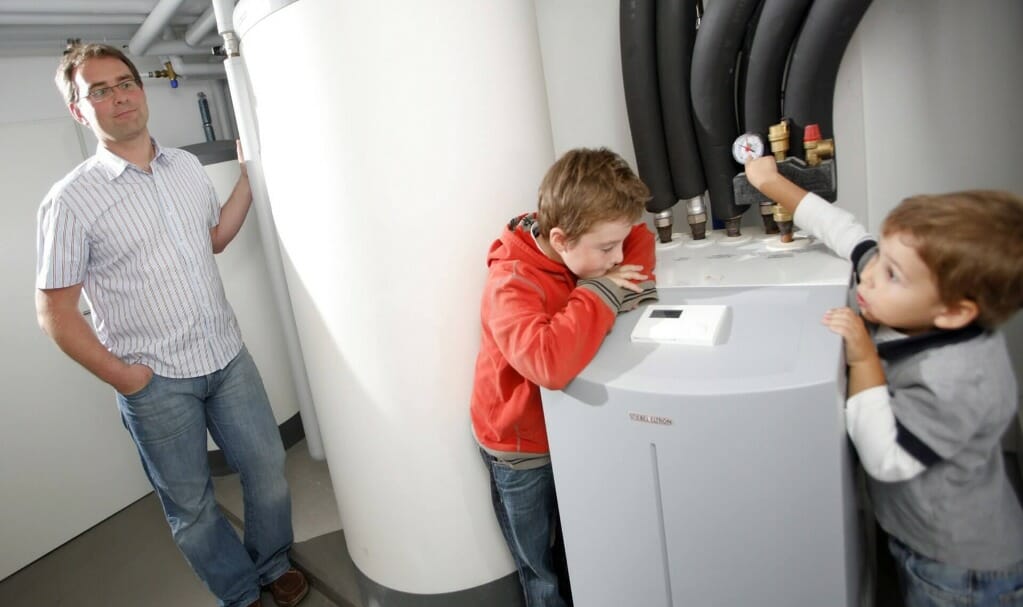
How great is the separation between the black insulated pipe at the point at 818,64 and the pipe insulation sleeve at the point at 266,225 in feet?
3.44

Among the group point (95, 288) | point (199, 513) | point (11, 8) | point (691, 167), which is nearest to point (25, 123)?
point (11, 8)

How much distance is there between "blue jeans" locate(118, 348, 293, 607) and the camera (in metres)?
1.33

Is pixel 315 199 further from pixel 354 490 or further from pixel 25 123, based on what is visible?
pixel 25 123

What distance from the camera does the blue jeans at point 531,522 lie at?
110cm

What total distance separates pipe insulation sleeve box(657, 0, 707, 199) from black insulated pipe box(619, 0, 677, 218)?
0.02 meters

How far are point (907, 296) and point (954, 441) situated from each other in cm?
17

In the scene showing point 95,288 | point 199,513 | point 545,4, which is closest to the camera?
point 95,288

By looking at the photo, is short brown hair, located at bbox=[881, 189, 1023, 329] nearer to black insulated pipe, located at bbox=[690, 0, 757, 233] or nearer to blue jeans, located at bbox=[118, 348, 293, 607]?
black insulated pipe, located at bbox=[690, 0, 757, 233]

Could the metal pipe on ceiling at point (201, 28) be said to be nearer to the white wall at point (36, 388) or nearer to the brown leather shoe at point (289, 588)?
the white wall at point (36, 388)

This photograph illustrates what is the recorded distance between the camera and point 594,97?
5.02 feet

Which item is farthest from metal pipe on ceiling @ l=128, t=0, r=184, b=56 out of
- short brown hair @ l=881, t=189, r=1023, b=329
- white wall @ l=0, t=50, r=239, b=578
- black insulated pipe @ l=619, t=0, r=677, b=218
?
short brown hair @ l=881, t=189, r=1023, b=329

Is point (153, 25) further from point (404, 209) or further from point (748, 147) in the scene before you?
point (748, 147)

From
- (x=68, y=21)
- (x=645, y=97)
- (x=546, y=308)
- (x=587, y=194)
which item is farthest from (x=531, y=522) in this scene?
(x=68, y=21)

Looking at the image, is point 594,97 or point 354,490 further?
point 594,97
